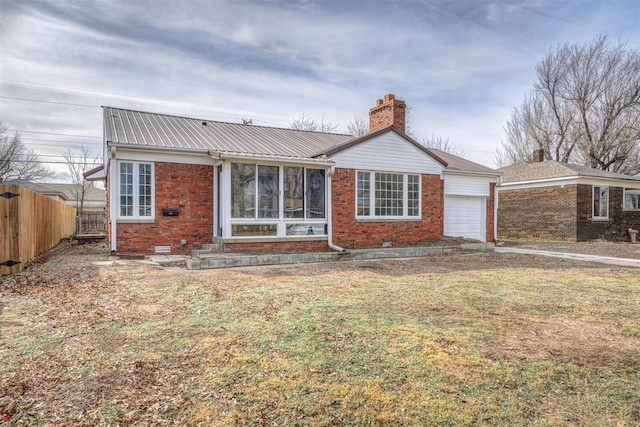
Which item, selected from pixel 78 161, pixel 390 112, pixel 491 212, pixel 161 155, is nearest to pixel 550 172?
pixel 491 212

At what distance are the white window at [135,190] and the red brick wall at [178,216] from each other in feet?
0.65

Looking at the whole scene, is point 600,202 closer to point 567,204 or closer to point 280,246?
point 567,204

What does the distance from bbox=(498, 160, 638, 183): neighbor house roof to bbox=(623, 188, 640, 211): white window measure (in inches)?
37.8

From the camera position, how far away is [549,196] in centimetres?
1938

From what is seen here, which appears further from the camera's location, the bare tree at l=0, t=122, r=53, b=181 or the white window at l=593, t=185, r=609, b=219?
the bare tree at l=0, t=122, r=53, b=181

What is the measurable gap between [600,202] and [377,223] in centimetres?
1352

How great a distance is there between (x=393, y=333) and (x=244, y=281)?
3844 mm

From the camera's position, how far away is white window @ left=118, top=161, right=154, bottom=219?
10609mm

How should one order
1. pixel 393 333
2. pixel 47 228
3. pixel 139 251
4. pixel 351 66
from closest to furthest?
1. pixel 393 333
2. pixel 139 251
3. pixel 47 228
4. pixel 351 66

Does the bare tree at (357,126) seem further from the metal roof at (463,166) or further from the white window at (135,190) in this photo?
the white window at (135,190)

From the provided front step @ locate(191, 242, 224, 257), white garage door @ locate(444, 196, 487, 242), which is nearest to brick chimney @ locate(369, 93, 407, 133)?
white garage door @ locate(444, 196, 487, 242)

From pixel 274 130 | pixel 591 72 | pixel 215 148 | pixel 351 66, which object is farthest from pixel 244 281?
pixel 591 72

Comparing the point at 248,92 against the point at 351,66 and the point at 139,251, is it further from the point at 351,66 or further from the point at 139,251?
the point at 139,251

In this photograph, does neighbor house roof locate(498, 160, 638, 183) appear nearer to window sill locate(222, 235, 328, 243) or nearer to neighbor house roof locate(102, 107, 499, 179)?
neighbor house roof locate(102, 107, 499, 179)
